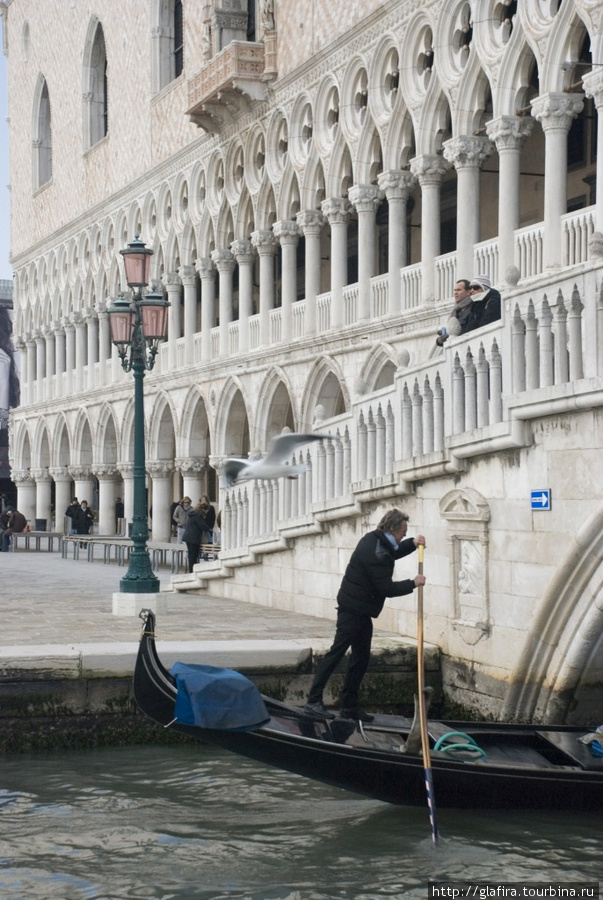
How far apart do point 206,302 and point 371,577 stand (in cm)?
1650

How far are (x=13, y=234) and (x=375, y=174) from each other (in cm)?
2123

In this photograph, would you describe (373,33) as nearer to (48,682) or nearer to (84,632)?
(84,632)

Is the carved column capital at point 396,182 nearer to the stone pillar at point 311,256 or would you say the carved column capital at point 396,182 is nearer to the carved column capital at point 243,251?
the stone pillar at point 311,256

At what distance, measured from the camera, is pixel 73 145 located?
32344 millimetres

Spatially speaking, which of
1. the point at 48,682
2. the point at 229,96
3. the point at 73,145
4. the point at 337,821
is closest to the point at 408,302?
the point at 229,96

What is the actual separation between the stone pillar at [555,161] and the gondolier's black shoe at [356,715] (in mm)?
7225

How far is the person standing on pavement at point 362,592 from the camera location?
816 centimetres

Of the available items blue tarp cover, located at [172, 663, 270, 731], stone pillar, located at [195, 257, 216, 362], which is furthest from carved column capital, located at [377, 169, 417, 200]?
blue tarp cover, located at [172, 663, 270, 731]

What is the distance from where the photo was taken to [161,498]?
26.4 m

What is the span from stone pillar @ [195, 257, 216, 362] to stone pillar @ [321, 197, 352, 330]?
5.11 meters

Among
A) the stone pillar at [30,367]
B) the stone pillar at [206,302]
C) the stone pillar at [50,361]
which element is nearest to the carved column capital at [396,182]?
the stone pillar at [206,302]

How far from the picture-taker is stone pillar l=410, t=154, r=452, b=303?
16703mm

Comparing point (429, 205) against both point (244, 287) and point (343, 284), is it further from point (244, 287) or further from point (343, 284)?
point (244, 287)

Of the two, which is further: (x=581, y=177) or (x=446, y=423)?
(x=581, y=177)
